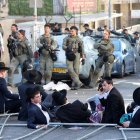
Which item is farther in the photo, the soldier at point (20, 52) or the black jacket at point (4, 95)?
the soldier at point (20, 52)

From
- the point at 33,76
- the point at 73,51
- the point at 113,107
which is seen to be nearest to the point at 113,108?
the point at 113,107

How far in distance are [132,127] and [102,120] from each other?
105 centimetres

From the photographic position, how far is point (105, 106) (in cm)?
1105

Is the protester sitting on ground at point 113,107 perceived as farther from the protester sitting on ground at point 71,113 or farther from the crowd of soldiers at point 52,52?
the crowd of soldiers at point 52,52

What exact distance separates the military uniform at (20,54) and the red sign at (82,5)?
26.6m

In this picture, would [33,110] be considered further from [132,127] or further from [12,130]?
[132,127]

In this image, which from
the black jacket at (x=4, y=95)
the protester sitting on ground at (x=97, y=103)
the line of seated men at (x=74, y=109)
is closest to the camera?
the line of seated men at (x=74, y=109)

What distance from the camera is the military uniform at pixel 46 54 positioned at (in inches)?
746

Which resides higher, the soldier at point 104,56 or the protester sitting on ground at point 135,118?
the protester sitting on ground at point 135,118

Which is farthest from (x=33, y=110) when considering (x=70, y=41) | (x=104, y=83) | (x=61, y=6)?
(x=61, y=6)

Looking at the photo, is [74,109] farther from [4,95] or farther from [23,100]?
[4,95]

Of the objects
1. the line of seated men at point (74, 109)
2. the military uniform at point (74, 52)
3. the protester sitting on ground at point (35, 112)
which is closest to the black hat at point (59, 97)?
the line of seated men at point (74, 109)

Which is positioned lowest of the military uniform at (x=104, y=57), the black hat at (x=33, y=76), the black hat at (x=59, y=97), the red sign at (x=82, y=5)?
the red sign at (x=82, y=5)

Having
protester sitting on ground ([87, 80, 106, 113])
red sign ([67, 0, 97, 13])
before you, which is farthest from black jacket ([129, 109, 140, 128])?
red sign ([67, 0, 97, 13])
